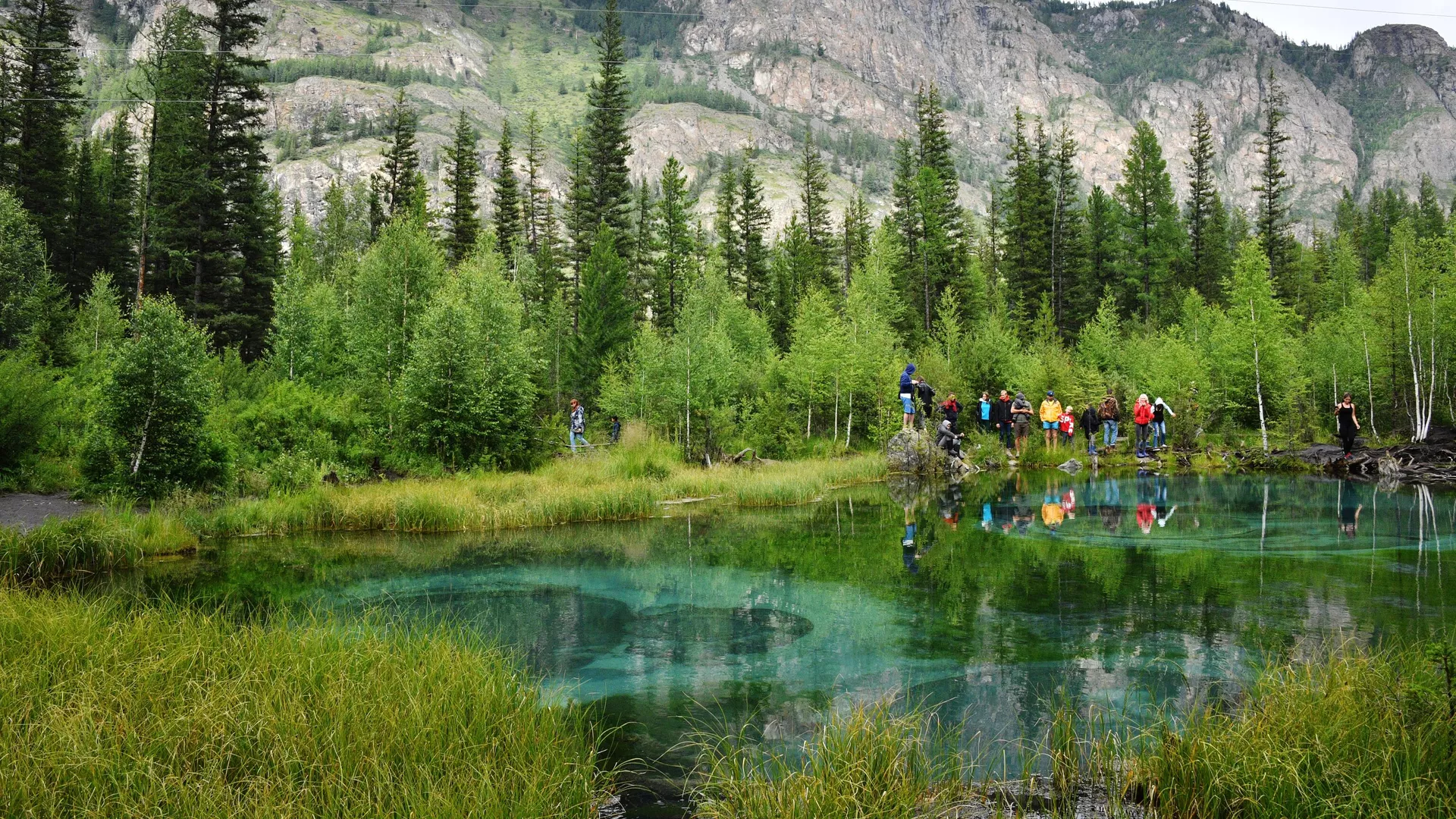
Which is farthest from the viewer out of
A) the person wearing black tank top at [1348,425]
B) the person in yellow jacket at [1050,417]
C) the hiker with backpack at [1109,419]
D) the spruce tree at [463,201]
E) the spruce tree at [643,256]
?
the spruce tree at [643,256]

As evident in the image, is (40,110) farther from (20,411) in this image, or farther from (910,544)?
(910,544)

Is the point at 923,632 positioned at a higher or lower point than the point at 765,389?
lower

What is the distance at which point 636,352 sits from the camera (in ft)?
98.5

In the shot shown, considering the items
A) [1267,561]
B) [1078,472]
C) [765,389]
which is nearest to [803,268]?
[765,389]

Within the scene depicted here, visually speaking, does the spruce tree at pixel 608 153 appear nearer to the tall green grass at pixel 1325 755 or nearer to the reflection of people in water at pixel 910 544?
the reflection of people in water at pixel 910 544

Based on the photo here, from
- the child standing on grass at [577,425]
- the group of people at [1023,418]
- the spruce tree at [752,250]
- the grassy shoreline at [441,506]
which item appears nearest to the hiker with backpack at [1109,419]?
the group of people at [1023,418]

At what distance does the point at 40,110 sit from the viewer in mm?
39500

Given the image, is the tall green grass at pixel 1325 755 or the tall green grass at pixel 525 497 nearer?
the tall green grass at pixel 1325 755

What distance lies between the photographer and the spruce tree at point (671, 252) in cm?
5097

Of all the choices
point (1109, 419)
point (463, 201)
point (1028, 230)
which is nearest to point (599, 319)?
point (463, 201)

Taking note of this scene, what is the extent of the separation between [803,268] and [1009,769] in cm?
4916

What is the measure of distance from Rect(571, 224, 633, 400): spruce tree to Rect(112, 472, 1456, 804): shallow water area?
17.0 meters

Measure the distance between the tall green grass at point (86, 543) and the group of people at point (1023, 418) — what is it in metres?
19.4

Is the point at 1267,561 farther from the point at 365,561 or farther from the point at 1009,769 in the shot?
the point at 365,561
